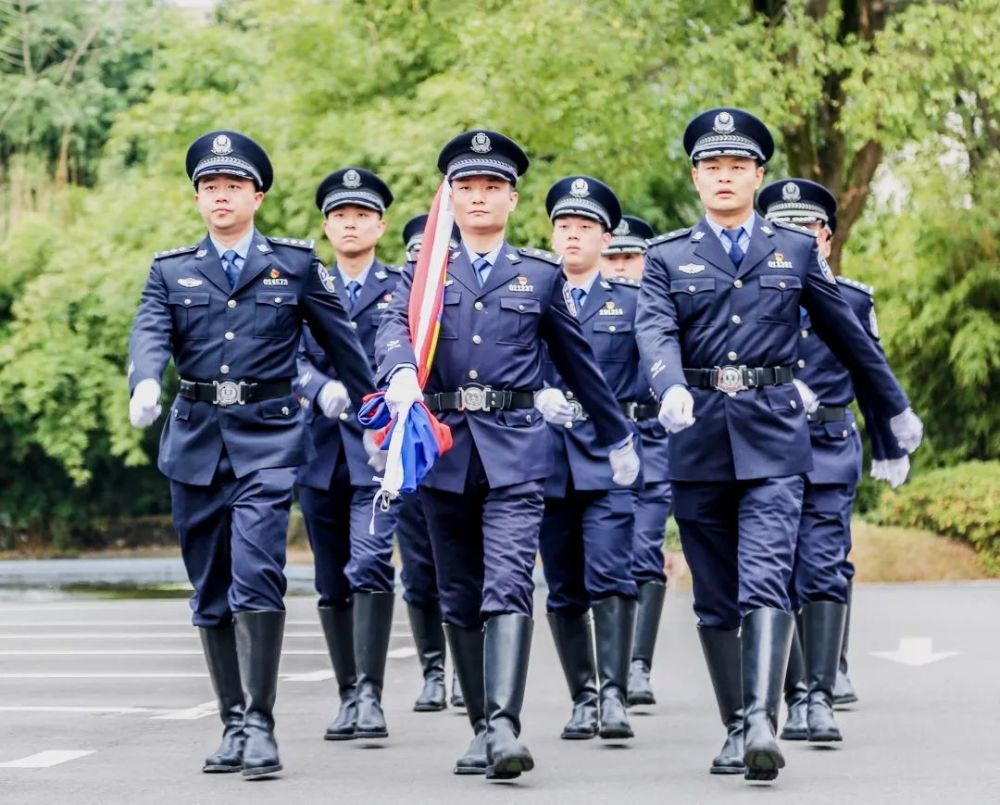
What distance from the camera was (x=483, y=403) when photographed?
7762 mm

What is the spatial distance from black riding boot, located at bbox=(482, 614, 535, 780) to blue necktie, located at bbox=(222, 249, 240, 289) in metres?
1.61

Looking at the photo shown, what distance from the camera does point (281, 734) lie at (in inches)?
357

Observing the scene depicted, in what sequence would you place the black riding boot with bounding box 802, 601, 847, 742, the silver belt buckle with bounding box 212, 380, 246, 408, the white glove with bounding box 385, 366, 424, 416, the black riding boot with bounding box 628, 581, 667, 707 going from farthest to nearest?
the black riding boot with bounding box 628, 581, 667, 707 < the black riding boot with bounding box 802, 601, 847, 742 < the silver belt buckle with bounding box 212, 380, 246, 408 < the white glove with bounding box 385, 366, 424, 416

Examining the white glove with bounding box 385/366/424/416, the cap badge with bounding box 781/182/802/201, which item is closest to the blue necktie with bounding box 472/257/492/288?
the white glove with bounding box 385/366/424/416

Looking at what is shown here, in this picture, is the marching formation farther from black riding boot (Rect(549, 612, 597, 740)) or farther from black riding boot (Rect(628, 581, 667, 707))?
black riding boot (Rect(628, 581, 667, 707))

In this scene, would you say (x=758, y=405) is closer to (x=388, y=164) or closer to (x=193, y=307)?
(x=193, y=307)

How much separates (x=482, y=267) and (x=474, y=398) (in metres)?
0.50

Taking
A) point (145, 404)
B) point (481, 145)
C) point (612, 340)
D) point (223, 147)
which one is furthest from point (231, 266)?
point (612, 340)

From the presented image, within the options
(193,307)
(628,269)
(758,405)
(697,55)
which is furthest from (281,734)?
(697,55)

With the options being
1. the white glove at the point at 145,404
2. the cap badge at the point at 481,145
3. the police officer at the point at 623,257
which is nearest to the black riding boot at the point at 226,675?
the white glove at the point at 145,404

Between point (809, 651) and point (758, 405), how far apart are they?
5.71 feet

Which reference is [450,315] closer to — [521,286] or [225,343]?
[521,286]

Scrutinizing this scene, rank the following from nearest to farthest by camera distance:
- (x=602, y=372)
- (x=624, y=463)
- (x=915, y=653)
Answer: (x=624, y=463)
(x=602, y=372)
(x=915, y=653)

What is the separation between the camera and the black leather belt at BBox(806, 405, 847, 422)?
958 cm
